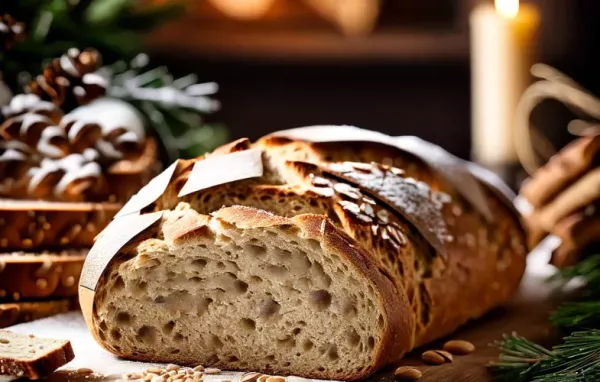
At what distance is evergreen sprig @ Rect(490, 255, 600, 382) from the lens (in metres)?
1.43

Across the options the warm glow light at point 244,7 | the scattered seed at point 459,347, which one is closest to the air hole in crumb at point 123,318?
the scattered seed at point 459,347

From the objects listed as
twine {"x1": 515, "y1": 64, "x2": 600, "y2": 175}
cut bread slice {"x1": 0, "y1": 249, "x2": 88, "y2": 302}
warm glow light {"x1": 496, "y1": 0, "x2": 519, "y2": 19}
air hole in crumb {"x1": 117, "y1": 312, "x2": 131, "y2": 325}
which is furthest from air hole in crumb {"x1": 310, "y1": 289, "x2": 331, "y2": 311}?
warm glow light {"x1": 496, "y1": 0, "x2": 519, "y2": 19}

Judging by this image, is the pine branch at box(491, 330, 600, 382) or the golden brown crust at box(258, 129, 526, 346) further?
the golden brown crust at box(258, 129, 526, 346)

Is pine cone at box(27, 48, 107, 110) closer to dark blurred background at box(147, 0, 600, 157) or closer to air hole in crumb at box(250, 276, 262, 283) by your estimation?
air hole in crumb at box(250, 276, 262, 283)

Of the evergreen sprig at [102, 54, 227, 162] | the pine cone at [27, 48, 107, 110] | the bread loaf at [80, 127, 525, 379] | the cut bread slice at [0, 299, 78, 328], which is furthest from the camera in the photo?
the evergreen sprig at [102, 54, 227, 162]

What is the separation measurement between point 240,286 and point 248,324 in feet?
0.24

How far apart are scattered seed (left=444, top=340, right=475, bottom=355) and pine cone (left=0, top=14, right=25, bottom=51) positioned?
4.50 ft

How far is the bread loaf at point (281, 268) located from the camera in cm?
152

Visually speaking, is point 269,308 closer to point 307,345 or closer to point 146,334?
point 307,345

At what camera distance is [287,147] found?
1.82 m

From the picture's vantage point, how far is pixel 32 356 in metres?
1.46

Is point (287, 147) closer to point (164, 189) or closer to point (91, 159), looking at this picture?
point (164, 189)

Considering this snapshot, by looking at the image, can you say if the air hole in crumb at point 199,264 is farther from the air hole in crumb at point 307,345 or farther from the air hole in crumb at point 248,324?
the air hole in crumb at point 307,345

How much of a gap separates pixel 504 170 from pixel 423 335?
1629mm
